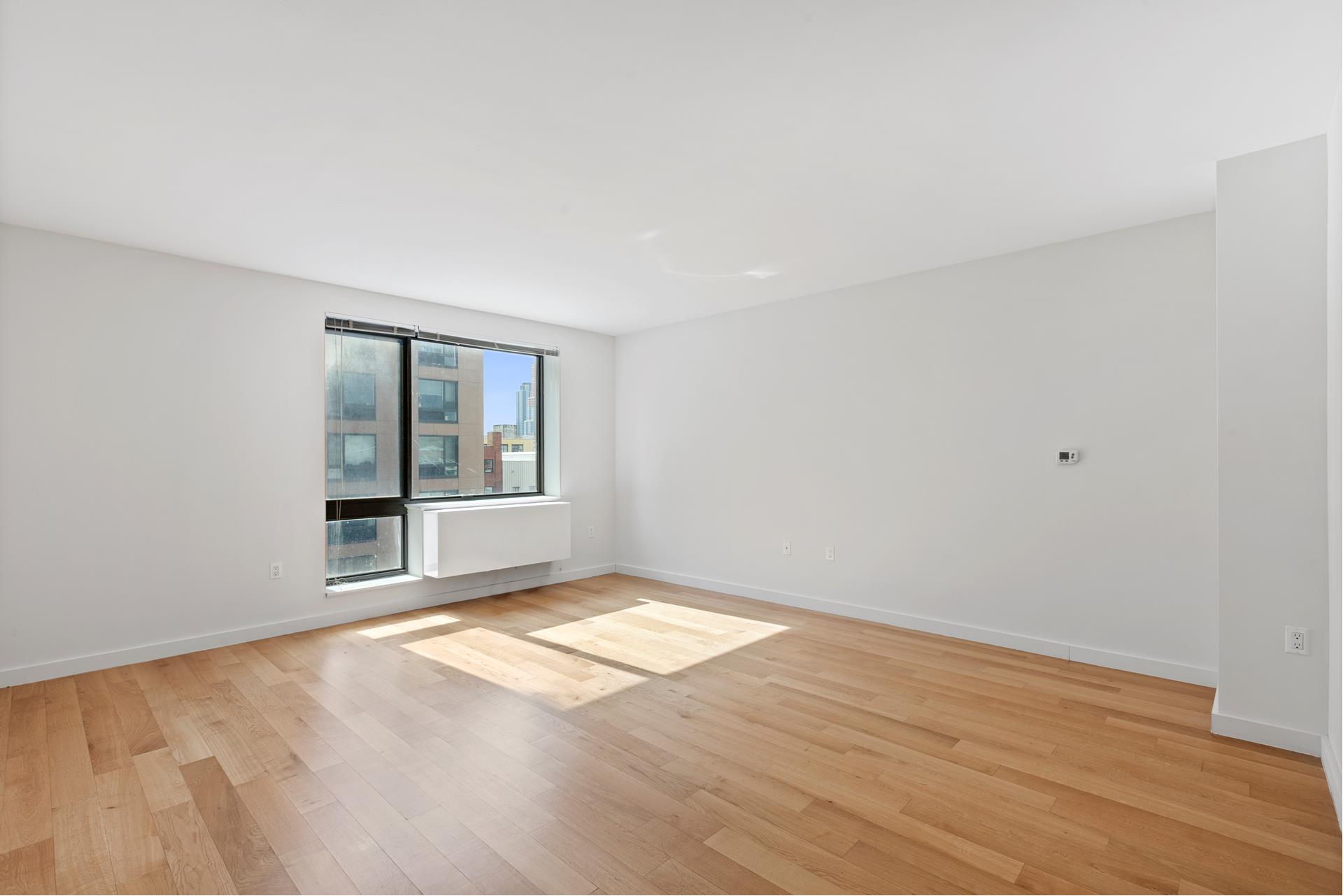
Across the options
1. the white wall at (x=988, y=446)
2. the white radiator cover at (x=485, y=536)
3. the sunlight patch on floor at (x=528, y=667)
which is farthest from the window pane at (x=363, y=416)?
the white wall at (x=988, y=446)

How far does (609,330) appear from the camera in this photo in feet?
21.7

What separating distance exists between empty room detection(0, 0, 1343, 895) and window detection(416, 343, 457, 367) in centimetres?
5

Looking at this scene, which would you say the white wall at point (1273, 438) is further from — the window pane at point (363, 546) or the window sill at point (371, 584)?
the window pane at point (363, 546)

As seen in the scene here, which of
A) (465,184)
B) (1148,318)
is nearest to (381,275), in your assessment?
(465,184)

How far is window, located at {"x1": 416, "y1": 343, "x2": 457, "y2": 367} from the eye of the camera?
5.46 metres

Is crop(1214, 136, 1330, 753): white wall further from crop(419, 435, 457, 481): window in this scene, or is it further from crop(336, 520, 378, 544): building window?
crop(336, 520, 378, 544): building window

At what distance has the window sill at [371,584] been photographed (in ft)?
15.9

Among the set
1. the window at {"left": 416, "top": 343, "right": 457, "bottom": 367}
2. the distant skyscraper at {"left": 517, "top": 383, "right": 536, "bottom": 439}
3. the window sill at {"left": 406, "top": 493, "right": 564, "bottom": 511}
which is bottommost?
the window sill at {"left": 406, "top": 493, "right": 564, "bottom": 511}

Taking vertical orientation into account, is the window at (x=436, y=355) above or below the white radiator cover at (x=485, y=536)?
above

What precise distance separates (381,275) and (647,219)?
2230 mm

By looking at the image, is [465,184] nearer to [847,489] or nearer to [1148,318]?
[847,489]

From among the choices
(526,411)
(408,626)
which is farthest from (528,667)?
(526,411)

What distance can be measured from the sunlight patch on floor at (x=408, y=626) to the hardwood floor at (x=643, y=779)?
0.50m

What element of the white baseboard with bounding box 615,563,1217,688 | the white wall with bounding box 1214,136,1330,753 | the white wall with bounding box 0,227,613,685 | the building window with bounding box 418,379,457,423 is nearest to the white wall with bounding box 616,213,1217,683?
the white baseboard with bounding box 615,563,1217,688
